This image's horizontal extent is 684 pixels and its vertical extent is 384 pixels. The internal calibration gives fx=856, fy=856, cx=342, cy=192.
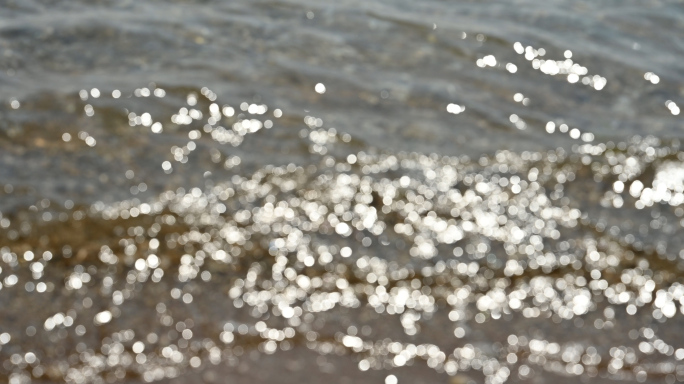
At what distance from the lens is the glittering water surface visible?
2.91 m

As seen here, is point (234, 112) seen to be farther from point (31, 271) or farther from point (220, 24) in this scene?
point (31, 271)

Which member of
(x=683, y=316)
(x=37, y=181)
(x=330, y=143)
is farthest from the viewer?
(x=330, y=143)

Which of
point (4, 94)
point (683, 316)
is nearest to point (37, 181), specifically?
point (4, 94)

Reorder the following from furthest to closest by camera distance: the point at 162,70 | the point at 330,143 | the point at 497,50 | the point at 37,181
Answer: the point at 497,50, the point at 162,70, the point at 330,143, the point at 37,181

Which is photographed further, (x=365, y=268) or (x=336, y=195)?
(x=336, y=195)

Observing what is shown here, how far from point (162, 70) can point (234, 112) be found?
69cm

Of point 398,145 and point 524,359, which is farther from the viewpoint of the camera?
point 398,145

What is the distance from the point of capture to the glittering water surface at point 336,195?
291cm

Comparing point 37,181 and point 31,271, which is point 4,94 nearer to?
→ point 37,181

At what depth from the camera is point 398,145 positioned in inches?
166

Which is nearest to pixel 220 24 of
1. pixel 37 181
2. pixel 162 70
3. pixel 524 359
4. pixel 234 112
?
pixel 162 70

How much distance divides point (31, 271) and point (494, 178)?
2.04m

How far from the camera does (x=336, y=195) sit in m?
3.76

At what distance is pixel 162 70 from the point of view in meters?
4.89
